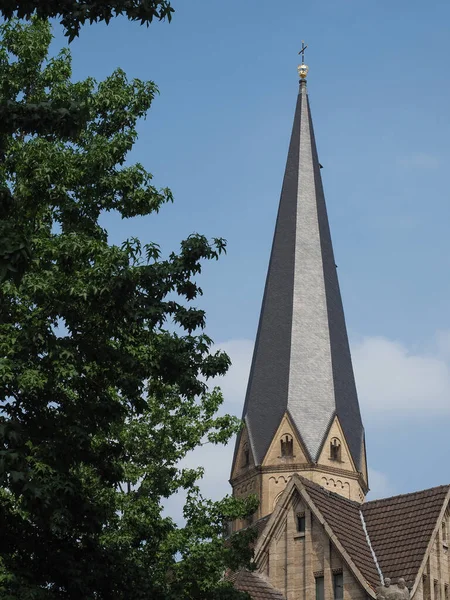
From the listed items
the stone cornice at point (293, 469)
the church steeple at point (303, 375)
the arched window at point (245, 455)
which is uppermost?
the church steeple at point (303, 375)

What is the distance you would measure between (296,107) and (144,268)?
192 ft

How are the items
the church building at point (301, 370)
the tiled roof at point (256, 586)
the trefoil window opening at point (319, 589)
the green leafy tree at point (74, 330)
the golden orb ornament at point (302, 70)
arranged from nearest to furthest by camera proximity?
the green leafy tree at point (74, 330)
the trefoil window opening at point (319, 589)
the tiled roof at point (256, 586)
the church building at point (301, 370)
the golden orb ornament at point (302, 70)

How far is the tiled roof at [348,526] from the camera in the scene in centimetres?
3062

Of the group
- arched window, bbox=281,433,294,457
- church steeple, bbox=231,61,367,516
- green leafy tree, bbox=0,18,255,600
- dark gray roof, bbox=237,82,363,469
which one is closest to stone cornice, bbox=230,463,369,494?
church steeple, bbox=231,61,367,516

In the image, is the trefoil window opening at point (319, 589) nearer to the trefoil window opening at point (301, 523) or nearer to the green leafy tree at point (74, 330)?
the trefoil window opening at point (301, 523)

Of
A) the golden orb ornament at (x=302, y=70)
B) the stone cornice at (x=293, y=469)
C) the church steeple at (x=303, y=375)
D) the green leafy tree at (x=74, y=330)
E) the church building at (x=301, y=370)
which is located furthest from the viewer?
the golden orb ornament at (x=302, y=70)

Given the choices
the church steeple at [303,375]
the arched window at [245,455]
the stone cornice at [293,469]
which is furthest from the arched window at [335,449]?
the arched window at [245,455]

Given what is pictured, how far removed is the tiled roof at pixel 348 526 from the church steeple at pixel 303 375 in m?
27.5

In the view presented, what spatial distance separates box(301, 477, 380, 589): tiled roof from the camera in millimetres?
30625

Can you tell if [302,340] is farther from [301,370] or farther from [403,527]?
[403,527]

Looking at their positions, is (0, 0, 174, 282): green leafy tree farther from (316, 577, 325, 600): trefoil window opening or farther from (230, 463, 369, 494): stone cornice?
(230, 463, 369, 494): stone cornice

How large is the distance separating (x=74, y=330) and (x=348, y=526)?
1627cm

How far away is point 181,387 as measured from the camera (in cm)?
1873

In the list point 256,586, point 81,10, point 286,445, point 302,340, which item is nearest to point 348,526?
point 256,586
